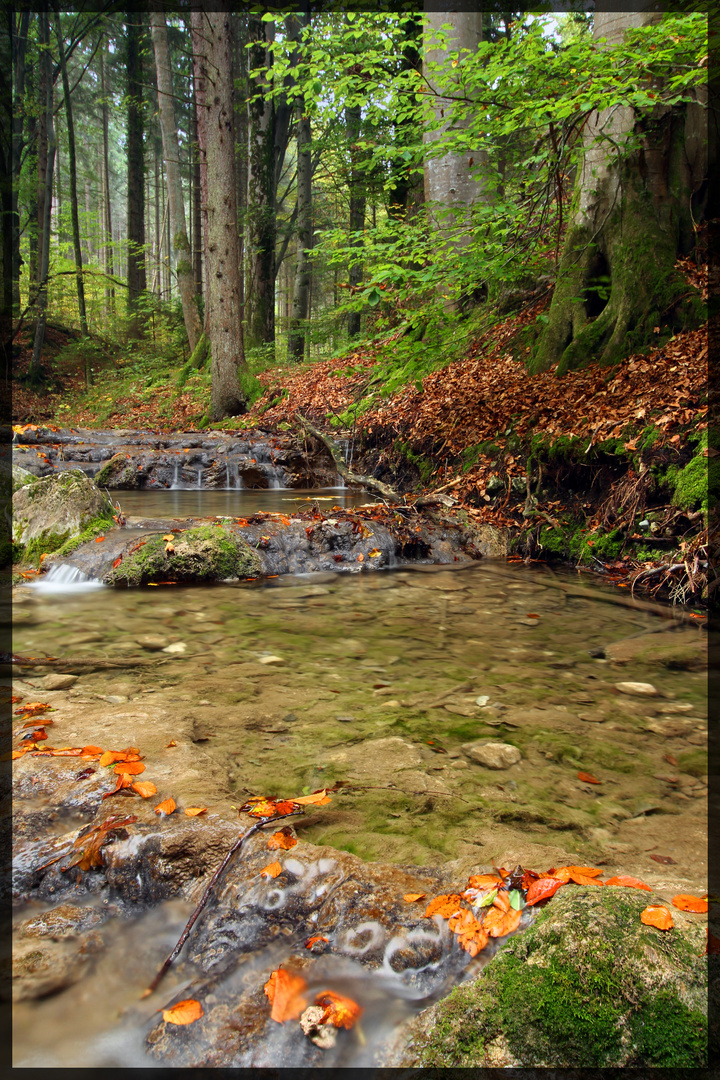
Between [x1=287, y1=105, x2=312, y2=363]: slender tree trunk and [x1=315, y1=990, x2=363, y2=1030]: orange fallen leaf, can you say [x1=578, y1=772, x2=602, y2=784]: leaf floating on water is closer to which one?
[x1=315, y1=990, x2=363, y2=1030]: orange fallen leaf

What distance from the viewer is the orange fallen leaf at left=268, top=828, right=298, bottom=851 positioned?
1.63 metres

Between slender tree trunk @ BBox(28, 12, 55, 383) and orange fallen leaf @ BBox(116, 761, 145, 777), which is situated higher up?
slender tree trunk @ BBox(28, 12, 55, 383)

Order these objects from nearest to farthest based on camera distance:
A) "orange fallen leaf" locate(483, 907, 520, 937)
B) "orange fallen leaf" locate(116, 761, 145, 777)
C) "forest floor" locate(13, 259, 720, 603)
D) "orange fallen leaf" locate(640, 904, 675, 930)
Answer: "orange fallen leaf" locate(640, 904, 675, 930)
"orange fallen leaf" locate(483, 907, 520, 937)
"orange fallen leaf" locate(116, 761, 145, 777)
"forest floor" locate(13, 259, 720, 603)

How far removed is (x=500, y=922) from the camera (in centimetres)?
136

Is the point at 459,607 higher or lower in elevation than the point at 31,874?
higher

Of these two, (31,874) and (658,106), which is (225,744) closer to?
(31,874)

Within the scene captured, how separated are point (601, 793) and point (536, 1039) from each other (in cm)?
107

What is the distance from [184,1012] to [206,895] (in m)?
0.26

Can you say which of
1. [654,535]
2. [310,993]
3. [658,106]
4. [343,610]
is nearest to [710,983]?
[310,993]

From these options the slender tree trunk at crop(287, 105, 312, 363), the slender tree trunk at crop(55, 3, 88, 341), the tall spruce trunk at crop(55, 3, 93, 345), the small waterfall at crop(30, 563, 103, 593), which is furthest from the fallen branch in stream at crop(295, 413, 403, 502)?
the tall spruce trunk at crop(55, 3, 93, 345)

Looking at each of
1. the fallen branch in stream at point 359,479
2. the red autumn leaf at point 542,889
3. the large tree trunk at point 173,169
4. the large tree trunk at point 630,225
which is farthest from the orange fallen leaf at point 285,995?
the large tree trunk at point 173,169

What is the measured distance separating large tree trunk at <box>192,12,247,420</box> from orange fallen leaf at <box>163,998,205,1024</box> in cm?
1202

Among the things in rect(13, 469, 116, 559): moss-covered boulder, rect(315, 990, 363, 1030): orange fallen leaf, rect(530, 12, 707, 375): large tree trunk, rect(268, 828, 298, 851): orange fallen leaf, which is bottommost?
rect(315, 990, 363, 1030): orange fallen leaf

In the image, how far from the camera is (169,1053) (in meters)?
1.19
